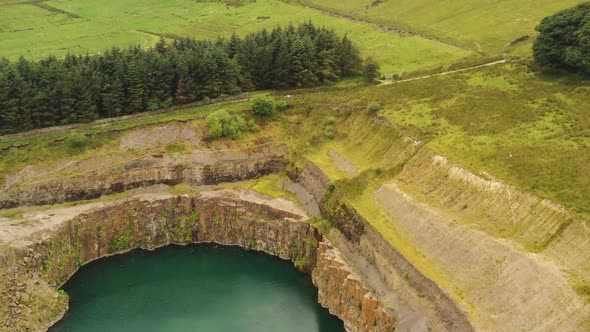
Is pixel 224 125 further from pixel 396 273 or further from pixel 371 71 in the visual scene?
pixel 396 273

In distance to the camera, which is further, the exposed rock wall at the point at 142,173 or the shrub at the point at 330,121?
the shrub at the point at 330,121

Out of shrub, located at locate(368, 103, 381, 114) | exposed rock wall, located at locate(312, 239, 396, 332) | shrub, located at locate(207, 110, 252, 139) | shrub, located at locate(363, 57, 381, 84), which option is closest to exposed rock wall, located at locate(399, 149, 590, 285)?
exposed rock wall, located at locate(312, 239, 396, 332)

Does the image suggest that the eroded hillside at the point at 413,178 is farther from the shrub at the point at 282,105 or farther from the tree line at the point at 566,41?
the tree line at the point at 566,41

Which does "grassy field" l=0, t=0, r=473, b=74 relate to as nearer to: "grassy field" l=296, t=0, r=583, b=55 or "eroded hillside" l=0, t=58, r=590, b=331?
"grassy field" l=296, t=0, r=583, b=55

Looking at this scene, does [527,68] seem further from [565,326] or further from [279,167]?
[565,326]

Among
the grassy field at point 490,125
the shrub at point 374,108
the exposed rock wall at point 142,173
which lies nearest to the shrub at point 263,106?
the grassy field at point 490,125

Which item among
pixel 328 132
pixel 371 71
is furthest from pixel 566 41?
pixel 328 132
